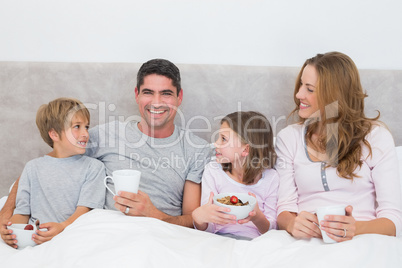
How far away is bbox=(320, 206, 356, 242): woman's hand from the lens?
3.48ft

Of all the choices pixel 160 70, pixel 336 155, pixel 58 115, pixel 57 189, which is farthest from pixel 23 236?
pixel 336 155

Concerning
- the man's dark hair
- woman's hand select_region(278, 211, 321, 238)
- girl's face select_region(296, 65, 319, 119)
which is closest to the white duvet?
woman's hand select_region(278, 211, 321, 238)

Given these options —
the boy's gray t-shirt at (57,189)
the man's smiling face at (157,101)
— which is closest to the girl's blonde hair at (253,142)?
the man's smiling face at (157,101)

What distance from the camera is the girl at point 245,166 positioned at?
1.50 meters

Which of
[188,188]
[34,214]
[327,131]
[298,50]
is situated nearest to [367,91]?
[298,50]

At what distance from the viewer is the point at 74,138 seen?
156 cm

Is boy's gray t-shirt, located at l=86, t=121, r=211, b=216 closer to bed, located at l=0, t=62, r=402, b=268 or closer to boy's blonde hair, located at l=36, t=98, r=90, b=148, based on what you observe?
boy's blonde hair, located at l=36, t=98, r=90, b=148

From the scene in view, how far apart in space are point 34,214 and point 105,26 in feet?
3.38

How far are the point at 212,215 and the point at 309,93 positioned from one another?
631 millimetres

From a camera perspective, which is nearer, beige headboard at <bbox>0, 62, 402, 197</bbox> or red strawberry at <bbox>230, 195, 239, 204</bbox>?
red strawberry at <bbox>230, 195, 239, 204</bbox>

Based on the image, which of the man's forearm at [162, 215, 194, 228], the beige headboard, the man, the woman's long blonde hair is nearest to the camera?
the woman's long blonde hair

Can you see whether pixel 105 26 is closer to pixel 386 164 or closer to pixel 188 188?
pixel 188 188

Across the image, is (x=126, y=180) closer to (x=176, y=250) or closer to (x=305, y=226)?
(x=176, y=250)

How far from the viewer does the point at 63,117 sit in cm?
157
